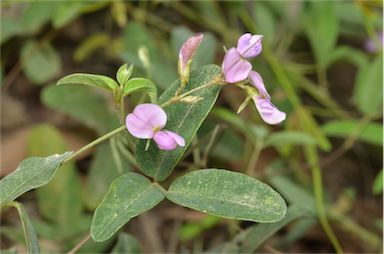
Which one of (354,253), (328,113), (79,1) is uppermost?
(79,1)

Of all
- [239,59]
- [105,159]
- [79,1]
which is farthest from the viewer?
[79,1]

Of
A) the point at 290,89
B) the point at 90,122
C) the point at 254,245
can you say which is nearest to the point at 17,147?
the point at 90,122

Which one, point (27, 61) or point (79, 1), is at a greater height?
point (79, 1)

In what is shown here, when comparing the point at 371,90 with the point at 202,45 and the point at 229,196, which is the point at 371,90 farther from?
the point at 229,196

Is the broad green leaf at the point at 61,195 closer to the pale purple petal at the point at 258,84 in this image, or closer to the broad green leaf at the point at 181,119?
the broad green leaf at the point at 181,119

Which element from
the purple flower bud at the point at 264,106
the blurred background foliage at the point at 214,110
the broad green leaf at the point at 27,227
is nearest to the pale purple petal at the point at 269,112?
the purple flower bud at the point at 264,106

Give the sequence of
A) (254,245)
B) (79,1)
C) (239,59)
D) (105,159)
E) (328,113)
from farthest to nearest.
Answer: (328,113) < (79,1) < (105,159) < (254,245) < (239,59)

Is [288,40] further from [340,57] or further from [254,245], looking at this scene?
[254,245]
